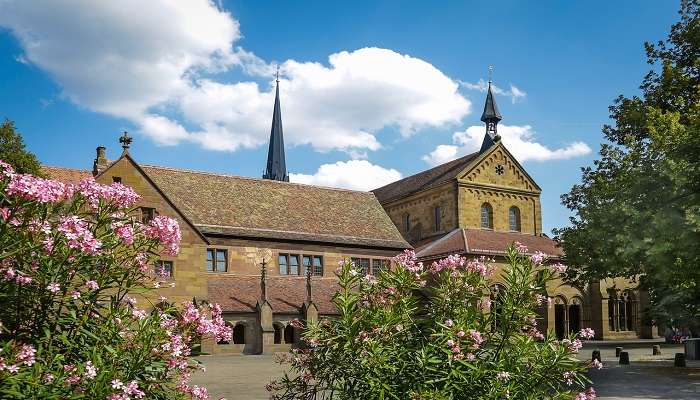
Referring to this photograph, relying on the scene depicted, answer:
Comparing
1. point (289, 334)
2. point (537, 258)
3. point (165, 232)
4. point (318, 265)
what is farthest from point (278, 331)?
point (165, 232)

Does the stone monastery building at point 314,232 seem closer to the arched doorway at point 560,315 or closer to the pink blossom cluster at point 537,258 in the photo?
the arched doorway at point 560,315

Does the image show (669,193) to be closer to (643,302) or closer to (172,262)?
(172,262)

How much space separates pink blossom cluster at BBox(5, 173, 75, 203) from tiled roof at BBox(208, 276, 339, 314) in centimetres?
3501

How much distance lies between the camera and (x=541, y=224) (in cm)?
6119

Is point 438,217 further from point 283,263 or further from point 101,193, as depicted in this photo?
point 101,193

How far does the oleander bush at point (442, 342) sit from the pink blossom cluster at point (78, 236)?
334 cm

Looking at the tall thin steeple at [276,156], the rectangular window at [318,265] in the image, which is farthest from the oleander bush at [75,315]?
the tall thin steeple at [276,156]

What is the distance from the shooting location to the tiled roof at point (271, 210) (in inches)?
1825

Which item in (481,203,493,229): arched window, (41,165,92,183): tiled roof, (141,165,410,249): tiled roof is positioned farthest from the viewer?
(481,203,493,229): arched window

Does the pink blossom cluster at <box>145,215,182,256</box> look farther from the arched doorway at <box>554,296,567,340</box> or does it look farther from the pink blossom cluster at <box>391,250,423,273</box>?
the arched doorway at <box>554,296,567,340</box>

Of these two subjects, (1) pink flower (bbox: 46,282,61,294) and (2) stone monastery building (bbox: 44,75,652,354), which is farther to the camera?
(2) stone monastery building (bbox: 44,75,652,354)

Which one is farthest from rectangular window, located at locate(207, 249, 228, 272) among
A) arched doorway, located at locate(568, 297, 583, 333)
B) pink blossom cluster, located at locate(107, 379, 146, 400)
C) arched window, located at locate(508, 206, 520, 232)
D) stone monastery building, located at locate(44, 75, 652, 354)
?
pink blossom cluster, located at locate(107, 379, 146, 400)

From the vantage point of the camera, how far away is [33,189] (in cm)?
628

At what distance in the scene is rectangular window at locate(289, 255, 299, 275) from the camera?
47531 mm
